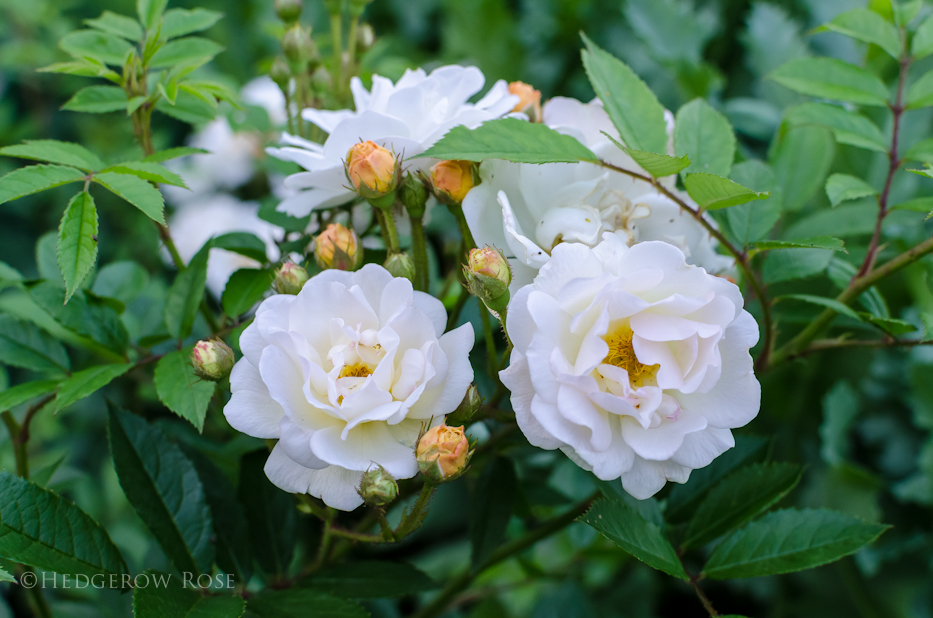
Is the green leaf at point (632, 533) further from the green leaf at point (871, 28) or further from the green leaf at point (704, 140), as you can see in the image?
the green leaf at point (871, 28)

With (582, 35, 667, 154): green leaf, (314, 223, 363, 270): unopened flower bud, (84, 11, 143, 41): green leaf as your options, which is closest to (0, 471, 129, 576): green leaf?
(314, 223, 363, 270): unopened flower bud

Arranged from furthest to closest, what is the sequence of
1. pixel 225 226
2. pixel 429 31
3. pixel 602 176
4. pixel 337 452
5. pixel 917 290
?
pixel 429 31, pixel 225 226, pixel 917 290, pixel 602 176, pixel 337 452

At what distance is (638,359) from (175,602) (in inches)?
13.5

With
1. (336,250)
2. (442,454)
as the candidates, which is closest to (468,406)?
(442,454)

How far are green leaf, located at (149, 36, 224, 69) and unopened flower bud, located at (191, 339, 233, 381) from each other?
0.27 m

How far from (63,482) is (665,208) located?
624 millimetres

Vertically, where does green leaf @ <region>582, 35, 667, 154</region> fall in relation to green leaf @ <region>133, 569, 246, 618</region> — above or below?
above

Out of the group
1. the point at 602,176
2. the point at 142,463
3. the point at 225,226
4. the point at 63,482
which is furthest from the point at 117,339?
the point at 225,226

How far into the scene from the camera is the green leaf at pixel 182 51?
23.1 inches

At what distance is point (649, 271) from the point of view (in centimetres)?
42

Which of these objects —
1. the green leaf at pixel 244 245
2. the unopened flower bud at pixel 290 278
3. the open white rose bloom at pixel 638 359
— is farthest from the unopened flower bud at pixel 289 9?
the open white rose bloom at pixel 638 359

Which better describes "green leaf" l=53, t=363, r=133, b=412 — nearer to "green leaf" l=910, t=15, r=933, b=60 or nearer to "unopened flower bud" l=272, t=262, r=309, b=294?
"unopened flower bud" l=272, t=262, r=309, b=294

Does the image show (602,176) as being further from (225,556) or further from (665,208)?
(225,556)

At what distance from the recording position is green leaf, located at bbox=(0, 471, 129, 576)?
1.48 ft
